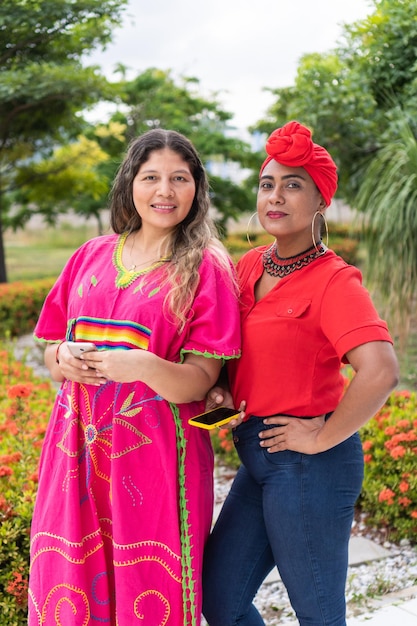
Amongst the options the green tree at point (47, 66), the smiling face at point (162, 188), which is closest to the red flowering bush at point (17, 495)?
the smiling face at point (162, 188)

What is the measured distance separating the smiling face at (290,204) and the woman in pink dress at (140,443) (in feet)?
0.63

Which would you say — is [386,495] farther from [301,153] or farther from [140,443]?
[301,153]

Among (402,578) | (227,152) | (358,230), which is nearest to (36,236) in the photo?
(227,152)

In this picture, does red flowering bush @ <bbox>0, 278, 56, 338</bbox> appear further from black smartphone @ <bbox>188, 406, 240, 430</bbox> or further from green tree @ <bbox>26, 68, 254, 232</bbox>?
black smartphone @ <bbox>188, 406, 240, 430</bbox>

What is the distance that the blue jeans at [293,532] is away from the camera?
68.7 inches

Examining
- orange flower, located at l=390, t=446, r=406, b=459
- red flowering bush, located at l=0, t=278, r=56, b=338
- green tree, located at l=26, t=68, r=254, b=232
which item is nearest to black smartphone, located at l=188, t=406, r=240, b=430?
orange flower, located at l=390, t=446, r=406, b=459

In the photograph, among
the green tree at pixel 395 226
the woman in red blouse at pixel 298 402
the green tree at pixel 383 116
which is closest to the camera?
the woman in red blouse at pixel 298 402

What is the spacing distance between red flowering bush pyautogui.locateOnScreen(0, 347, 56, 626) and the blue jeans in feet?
2.95

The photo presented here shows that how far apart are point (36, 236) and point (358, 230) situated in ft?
65.0

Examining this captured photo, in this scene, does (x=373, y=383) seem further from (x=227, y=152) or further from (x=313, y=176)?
(x=227, y=152)

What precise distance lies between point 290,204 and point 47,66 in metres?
7.46

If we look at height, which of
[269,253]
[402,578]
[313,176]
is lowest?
[402,578]

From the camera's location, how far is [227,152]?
13.0 meters

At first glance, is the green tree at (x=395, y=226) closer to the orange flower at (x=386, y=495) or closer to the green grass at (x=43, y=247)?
the orange flower at (x=386, y=495)
